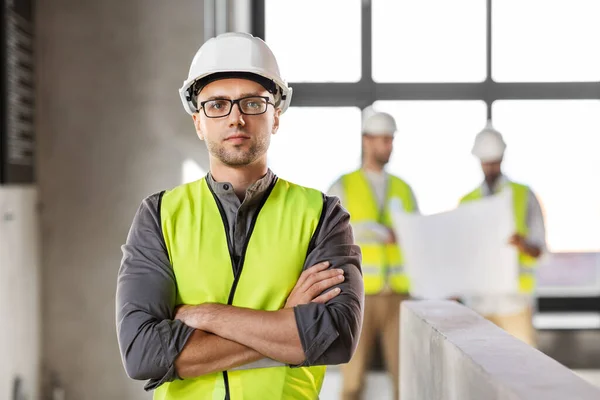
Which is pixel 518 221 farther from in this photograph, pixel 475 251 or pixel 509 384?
pixel 509 384

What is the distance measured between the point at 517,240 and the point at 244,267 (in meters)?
3.34

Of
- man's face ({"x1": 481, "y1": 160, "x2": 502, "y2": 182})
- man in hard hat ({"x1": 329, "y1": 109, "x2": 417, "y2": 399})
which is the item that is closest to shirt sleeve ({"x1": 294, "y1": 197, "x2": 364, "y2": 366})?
man in hard hat ({"x1": 329, "y1": 109, "x2": 417, "y2": 399})

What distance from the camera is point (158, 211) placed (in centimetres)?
179

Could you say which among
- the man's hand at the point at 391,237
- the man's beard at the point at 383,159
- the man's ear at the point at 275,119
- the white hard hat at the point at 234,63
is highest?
the white hard hat at the point at 234,63

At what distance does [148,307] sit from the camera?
1.70 m

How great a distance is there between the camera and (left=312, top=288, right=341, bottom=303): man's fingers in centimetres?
172

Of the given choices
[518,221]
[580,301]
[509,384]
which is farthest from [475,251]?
[509,384]

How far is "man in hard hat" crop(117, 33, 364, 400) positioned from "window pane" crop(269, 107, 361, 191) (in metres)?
3.39

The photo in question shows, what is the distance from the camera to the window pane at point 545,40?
5.25 metres

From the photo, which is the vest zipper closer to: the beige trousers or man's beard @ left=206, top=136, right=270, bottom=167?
man's beard @ left=206, top=136, right=270, bottom=167

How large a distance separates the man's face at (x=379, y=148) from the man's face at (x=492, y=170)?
1.97ft

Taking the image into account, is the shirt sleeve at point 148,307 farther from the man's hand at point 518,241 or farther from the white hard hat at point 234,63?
the man's hand at point 518,241

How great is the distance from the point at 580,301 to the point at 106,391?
314cm

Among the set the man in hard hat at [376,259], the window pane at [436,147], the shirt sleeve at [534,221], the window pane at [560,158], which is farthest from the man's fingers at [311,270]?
the window pane at [560,158]
